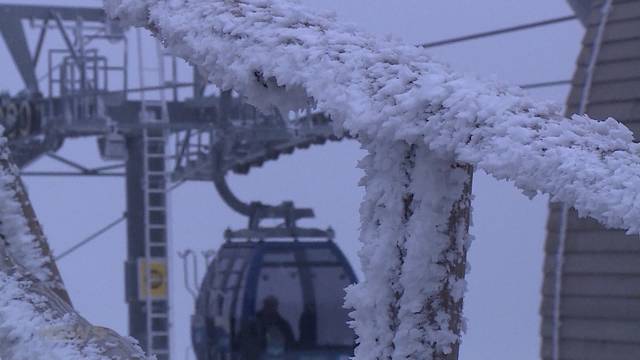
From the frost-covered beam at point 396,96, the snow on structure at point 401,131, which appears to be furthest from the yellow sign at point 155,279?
the snow on structure at point 401,131

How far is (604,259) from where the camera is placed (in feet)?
13.2

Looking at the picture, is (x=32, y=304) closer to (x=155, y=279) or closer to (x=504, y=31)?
(x=504, y=31)

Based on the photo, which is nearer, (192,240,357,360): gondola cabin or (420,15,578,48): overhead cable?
(420,15,578,48): overhead cable

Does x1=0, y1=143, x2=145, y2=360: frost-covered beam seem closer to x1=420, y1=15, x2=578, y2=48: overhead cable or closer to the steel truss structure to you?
x1=420, y1=15, x2=578, y2=48: overhead cable

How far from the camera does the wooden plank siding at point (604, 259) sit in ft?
12.9

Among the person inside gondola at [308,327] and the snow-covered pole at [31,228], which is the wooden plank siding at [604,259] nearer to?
the snow-covered pole at [31,228]

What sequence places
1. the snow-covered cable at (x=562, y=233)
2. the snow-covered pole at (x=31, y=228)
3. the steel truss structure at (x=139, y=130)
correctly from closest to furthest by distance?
the snow-covered pole at (x=31, y=228)
the snow-covered cable at (x=562, y=233)
the steel truss structure at (x=139, y=130)


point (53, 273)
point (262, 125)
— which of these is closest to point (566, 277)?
point (53, 273)

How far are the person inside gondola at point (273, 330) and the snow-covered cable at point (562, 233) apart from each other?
9162 mm

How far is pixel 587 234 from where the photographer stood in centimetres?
407

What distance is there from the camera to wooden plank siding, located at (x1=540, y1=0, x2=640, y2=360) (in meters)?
3.93

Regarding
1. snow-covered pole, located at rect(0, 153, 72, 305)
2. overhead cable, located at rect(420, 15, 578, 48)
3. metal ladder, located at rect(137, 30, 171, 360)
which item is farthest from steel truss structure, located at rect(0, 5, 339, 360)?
snow-covered pole, located at rect(0, 153, 72, 305)

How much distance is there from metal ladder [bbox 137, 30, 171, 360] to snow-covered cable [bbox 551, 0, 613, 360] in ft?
29.1

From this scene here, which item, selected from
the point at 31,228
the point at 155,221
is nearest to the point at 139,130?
the point at 155,221
